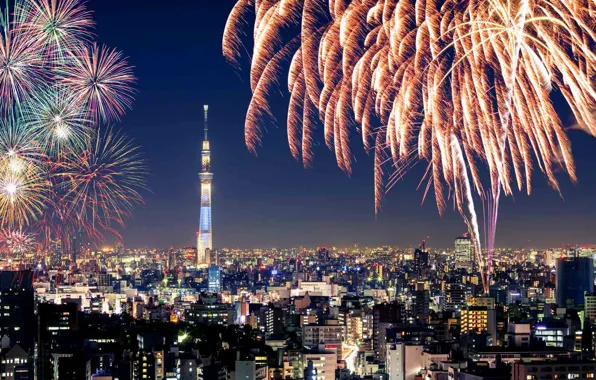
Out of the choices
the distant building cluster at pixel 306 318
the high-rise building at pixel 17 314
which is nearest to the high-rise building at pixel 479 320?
the distant building cluster at pixel 306 318

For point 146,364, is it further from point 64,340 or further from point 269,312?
point 269,312

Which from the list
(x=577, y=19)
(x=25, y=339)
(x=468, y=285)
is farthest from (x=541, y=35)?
(x=468, y=285)

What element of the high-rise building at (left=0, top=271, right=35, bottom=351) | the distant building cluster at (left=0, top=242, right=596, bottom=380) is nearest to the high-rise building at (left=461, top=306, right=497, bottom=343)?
Answer: the distant building cluster at (left=0, top=242, right=596, bottom=380)

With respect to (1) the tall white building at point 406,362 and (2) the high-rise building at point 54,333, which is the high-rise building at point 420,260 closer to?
(2) the high-rise building at point 54,333

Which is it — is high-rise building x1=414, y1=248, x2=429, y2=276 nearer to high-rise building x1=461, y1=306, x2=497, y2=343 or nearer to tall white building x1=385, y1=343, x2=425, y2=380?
high-rise building x1=461, y1=306, x2=497, y2=343

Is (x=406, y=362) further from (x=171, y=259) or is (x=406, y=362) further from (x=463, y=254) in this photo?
(x=171, y=259)

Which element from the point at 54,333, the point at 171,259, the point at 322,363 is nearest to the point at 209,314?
the point at 54,333

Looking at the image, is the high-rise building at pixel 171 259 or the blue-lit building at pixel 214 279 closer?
the blue-lit building at pixel 214 279
